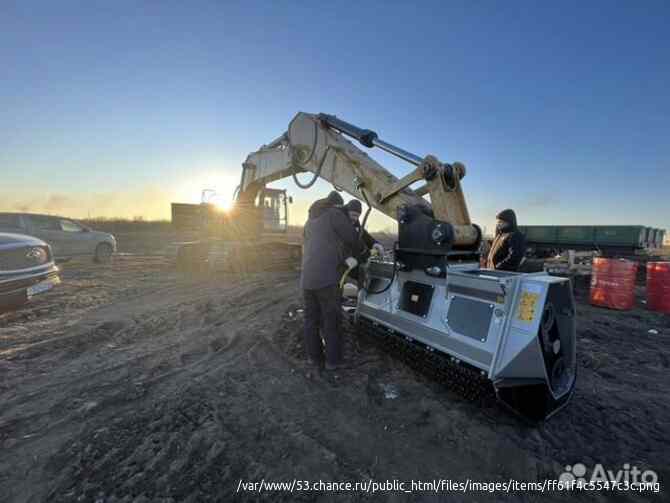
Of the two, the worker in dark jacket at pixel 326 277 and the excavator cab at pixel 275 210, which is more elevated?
the excavator cab at pixel 275 210

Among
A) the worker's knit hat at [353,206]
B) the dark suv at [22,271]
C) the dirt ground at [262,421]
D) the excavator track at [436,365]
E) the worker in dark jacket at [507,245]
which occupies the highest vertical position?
the worker's knit hat at [353,206]

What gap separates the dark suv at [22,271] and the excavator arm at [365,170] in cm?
402

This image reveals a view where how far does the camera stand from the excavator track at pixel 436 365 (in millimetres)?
2420

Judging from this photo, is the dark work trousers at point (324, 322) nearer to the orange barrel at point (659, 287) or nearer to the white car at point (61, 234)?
the orange barrel at point (659, 287)

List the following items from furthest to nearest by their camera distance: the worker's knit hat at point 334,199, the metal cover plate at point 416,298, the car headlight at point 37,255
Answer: the car headlight at point 37,255, the worker's knit hat at point 334,199, the metal cover plate at point 416,298

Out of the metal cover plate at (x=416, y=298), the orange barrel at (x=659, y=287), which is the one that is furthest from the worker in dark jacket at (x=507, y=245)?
the orange barrel at (x=659, y=287)

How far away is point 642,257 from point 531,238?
4.18m

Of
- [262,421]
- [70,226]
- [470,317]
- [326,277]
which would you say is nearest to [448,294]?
[470,317]

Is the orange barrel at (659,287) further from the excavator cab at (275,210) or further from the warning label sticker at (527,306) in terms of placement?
the excavator cab at (275,210)

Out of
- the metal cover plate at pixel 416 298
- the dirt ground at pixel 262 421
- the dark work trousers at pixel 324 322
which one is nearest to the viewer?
the dirt ground at pixel 262 421

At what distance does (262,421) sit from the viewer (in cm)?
234

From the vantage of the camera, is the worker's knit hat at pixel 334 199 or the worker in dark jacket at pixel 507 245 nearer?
the worker's knit hat at pixel 334 199

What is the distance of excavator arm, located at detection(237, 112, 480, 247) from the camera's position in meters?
3.21

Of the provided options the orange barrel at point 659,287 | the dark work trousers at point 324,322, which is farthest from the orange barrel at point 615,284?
the dark work trousers at point 324,322
